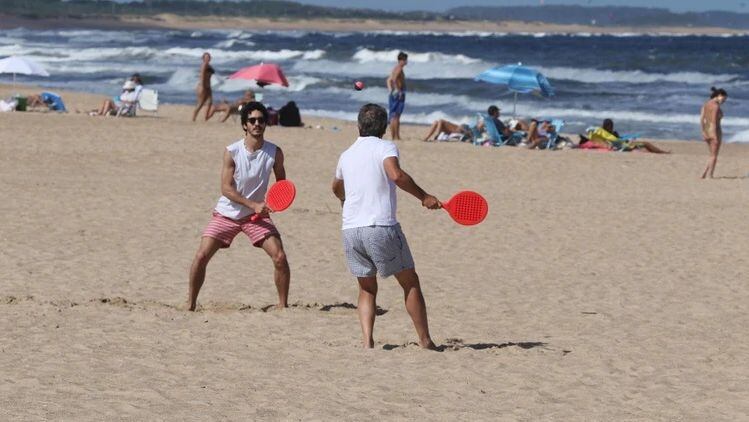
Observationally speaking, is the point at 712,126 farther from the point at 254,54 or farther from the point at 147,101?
the point at 254,54

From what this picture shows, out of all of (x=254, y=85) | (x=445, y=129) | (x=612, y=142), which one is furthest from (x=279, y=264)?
(x=254, y=85)

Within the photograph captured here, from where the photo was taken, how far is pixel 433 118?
2733 cm

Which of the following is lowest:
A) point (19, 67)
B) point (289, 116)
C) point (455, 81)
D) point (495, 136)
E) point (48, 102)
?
point (455, 81)

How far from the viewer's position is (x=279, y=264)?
7484mm

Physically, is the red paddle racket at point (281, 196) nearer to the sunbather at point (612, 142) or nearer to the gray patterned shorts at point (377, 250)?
the gray patterned shorts at point (377, 250)

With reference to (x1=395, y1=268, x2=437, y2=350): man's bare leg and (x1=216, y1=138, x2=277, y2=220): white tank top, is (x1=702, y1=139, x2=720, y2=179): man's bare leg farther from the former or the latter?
(x1=395, y1=268, x2=437, y2=350): man's bare leg

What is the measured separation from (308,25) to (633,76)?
10063cm

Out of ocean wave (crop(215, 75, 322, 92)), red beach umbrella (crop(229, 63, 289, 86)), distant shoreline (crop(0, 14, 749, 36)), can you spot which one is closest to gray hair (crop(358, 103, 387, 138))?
red beach umbrella (crop(229, 63, 289, 86))

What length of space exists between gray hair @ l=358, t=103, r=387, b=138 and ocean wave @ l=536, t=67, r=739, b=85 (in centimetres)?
3688

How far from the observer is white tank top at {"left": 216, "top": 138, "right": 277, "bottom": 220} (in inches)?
283

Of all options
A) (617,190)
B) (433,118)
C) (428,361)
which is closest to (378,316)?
(428,361)

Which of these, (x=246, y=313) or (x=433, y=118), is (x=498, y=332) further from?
(x=433, y=118)

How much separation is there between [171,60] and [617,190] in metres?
41.6

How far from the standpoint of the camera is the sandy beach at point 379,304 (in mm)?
5730
